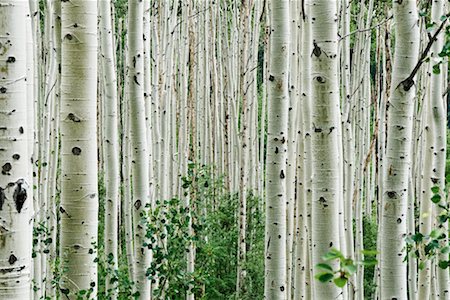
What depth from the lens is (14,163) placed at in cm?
189

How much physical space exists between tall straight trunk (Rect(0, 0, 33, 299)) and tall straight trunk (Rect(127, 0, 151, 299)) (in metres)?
2.55

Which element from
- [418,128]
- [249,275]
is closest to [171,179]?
[249,275]

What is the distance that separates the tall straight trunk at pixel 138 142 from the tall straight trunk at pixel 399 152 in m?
2.22

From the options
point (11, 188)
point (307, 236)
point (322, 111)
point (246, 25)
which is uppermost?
point (246, 25)

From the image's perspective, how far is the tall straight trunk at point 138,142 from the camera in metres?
4.50

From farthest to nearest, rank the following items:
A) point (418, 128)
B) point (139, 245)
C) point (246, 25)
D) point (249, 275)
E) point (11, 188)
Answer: point (246, 25) < point (249, 275) < point (418, 128) < point (139, 245) < point (11, 188)

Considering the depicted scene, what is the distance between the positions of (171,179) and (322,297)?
7524 mm

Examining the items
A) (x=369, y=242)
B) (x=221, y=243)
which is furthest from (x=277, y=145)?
(x=369, y=242)

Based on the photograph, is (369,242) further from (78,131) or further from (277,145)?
(78,131)

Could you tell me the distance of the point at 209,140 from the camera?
1302 centimetres

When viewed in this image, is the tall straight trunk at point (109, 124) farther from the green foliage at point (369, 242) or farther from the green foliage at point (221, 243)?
the green foliage at point (369, 242)

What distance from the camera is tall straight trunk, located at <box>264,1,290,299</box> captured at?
154 inches

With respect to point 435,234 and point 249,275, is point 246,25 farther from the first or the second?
point 435,234

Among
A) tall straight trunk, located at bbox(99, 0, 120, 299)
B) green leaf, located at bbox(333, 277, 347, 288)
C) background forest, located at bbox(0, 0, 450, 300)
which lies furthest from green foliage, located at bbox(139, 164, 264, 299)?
green leaf, located at bbox(333, 277, 347, 288)
